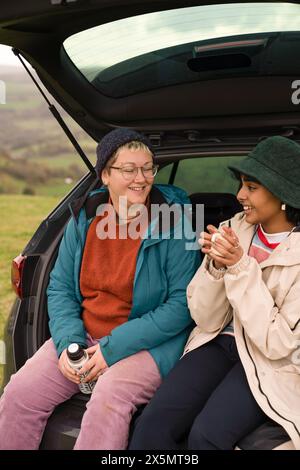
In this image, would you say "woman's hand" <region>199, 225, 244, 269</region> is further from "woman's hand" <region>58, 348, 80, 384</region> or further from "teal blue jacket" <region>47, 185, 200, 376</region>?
"woman's hand" <region>58, 348, 80, 384</region>

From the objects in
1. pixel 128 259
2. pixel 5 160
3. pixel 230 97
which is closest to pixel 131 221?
pixel 128 259

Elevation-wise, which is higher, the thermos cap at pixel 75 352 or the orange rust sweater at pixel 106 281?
the orange rust sweater at pixel 106 281

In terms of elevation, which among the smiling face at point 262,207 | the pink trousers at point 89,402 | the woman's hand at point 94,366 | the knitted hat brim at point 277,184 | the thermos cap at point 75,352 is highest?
the knitted hat brim at point 277,184

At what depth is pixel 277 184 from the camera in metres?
2.32

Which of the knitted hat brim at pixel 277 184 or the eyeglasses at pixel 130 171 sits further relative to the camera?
the eyeglasses at pixel 130 171

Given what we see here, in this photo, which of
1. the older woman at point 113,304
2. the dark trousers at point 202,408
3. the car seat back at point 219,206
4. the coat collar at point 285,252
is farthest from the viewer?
the car seat back at point 219,206

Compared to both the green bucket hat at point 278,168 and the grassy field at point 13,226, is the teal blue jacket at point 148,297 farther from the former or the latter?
the grassy field at point 13,226

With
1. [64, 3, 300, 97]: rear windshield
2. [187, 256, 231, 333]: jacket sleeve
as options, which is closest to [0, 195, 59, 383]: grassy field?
[64, 3, 300, 97]: rear windshield

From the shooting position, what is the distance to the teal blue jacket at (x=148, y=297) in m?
2.51

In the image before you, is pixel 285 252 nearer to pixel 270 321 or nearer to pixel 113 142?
pixel 270 321

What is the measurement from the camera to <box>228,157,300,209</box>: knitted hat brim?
2.31m

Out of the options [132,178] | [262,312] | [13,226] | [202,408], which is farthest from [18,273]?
[13,226]

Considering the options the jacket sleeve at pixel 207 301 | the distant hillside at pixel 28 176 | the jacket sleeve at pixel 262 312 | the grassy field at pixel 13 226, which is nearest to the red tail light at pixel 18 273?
the jacket sleeve at pixel 207 301

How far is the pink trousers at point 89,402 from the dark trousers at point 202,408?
83 mm
